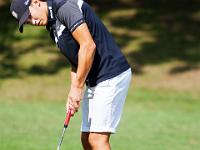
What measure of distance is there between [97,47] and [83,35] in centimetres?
34

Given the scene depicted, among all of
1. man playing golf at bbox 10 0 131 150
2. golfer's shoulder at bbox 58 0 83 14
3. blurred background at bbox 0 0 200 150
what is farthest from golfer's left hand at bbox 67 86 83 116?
blurred background at bbox 0 0 200 150

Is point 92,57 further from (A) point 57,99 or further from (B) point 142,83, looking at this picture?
(B) point 142,83

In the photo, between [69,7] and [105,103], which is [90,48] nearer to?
[69,7]

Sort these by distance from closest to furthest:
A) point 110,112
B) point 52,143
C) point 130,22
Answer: point 110,112 < point 52,143 < point 130,22

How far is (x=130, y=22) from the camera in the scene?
19.0m

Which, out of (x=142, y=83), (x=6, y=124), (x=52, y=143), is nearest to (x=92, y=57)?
(x=52, y=143)

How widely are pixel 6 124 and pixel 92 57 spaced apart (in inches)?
201

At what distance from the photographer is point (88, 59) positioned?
5203mm

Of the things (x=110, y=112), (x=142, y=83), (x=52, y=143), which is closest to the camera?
(x=110, y=112)

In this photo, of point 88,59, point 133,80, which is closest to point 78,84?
point 88,59

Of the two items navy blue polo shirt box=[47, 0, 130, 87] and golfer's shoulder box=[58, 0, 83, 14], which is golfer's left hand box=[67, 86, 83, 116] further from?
golfer's shoulder box=[58, 0, 83, 14]

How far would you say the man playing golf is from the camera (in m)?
5.19

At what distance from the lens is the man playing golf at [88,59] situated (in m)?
5.19

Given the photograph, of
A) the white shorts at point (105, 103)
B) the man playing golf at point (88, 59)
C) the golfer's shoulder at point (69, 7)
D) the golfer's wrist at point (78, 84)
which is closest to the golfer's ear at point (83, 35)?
the man playing golf at point (88, 59)
